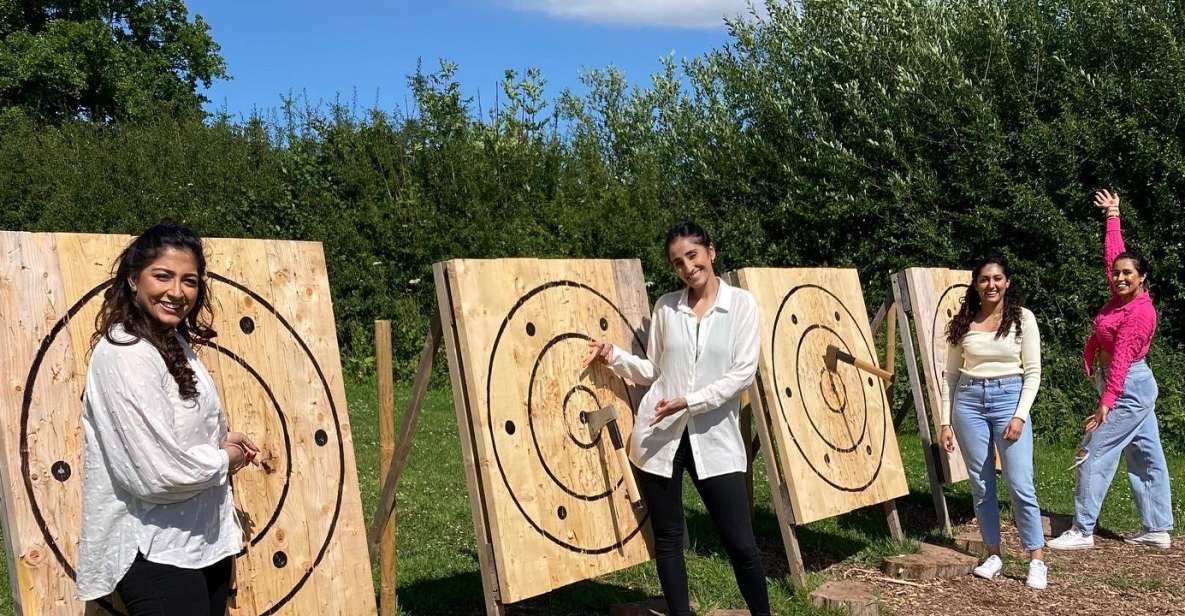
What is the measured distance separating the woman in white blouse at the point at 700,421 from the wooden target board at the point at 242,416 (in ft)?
3.81

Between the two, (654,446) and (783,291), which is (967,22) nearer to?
(783,291)

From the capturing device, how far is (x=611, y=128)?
49.2 ft

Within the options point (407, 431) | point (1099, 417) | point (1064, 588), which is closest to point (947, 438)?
point (1064, 588)

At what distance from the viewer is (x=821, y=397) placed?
5.75m

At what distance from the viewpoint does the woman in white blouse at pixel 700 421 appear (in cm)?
404

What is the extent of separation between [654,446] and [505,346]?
2.37 ft

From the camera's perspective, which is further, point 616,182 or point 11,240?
point 616,182

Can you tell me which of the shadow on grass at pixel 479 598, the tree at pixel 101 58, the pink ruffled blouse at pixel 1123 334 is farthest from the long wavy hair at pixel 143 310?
the tree at pixel 101 58

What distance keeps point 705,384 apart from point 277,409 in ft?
5.27

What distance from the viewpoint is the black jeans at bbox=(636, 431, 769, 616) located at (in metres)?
4.02

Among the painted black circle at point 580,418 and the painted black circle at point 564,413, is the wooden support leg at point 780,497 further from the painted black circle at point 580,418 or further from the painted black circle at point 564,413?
the painted black circle at point 580,418

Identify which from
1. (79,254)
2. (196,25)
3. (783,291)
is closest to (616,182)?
(783,291)

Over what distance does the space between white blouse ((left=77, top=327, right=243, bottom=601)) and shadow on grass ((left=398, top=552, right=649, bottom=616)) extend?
2200 millimetres

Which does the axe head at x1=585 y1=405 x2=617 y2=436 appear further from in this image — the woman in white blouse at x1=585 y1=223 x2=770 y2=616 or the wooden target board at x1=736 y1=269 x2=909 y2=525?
the wooden target board at x1=736 y1=269 x2=909 y2=525
